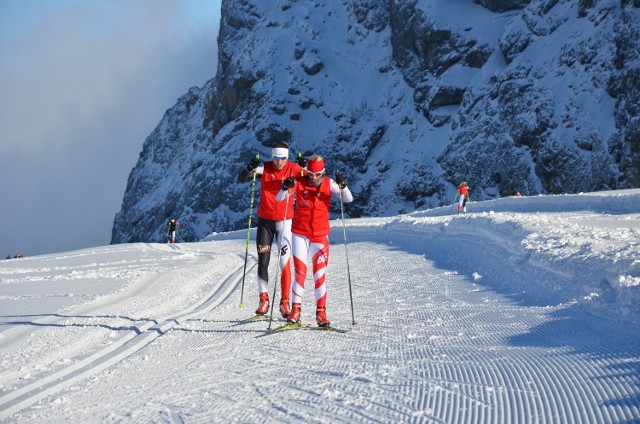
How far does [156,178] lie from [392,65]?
248 ft

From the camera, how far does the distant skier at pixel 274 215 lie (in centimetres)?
762

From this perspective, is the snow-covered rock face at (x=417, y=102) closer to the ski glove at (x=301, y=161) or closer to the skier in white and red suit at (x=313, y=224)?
the ski glove at (x=301, y=161)

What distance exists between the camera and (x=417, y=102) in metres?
96.3

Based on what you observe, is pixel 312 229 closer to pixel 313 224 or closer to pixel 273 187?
pixel 313 224

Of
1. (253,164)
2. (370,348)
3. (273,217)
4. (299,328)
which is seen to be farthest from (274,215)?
(370,348)

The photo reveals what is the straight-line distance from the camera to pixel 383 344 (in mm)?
5723

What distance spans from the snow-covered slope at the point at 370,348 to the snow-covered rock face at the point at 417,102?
52.2 metres

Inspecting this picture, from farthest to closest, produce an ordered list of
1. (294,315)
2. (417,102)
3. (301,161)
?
(417,102), (301,161), (294,315)

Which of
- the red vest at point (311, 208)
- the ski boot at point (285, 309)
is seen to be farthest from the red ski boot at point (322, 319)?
the red vest at point (311, 208)

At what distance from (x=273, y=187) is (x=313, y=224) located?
1.10m

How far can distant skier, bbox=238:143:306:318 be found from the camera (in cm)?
762

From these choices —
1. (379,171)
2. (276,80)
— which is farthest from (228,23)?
(379,171)

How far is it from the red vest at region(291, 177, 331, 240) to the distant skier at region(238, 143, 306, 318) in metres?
0.53

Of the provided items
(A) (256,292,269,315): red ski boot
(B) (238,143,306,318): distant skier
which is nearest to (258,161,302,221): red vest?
(B) (238,143,306,318): distant skier
